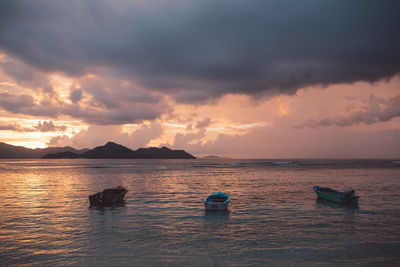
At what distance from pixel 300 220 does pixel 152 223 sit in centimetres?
1504

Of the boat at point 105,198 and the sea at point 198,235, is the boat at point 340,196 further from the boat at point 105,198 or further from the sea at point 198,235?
the boat at point 105,198

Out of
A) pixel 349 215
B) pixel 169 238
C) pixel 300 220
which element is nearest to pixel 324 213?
pixel 349 215

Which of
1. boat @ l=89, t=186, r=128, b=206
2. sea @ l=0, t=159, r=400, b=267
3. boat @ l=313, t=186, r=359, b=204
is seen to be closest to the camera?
sea @ l=0, t=159, r=400, b=267

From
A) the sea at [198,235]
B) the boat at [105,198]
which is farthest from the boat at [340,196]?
the boat at [105,198]

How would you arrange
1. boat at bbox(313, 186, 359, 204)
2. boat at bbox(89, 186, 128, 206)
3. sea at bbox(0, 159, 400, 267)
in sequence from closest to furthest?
sea at bbox(0, 159, 400, 267) → boat at bbox(89, 186, 128, 206) → boat at bbox(313, 186, 359, 204)

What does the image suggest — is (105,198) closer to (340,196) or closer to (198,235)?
(198,235)

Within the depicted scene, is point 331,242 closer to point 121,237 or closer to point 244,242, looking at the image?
point 244,242

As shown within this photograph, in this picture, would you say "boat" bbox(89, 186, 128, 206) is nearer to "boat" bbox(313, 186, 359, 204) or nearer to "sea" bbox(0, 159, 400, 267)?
"sea" bbox(0, 159, 400, 267)

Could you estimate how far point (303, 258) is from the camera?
15312mm

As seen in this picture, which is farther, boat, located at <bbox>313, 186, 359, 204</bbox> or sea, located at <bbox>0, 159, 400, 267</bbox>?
boat, located at <bbox>313, 186, 359, 204</bbox>

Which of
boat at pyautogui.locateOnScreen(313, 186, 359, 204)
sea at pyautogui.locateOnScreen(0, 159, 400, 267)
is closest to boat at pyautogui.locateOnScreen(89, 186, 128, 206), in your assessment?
sea at pyautogui.locateOnScreen(0, 159, 400, 267)

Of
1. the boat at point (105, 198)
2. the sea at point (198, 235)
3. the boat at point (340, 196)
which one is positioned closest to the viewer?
the sea at point (198, 235)

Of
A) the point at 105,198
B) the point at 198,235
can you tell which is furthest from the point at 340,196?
the point at 105,198

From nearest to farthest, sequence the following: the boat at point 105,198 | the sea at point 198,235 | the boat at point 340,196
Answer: the sea at point 198,235 < the boat at point 105,198 < the boat at point 340,196
